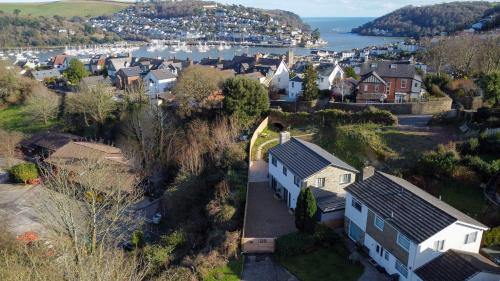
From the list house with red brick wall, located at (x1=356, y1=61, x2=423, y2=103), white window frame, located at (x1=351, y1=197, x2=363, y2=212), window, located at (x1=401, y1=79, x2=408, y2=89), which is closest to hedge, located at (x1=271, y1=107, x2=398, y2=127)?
house with red brick wall, located at (x1=356, y1=61, x2=423, y2=103)

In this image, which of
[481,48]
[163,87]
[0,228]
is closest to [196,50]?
[163,87]

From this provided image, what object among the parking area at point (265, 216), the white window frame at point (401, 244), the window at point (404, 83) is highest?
the window at point (404, 83)

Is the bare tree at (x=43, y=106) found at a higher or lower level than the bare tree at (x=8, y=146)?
higher

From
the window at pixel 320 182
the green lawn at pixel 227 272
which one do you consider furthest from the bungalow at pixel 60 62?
the green lawn at pixel 227 272

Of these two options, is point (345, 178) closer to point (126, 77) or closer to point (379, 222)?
point (379, 222)

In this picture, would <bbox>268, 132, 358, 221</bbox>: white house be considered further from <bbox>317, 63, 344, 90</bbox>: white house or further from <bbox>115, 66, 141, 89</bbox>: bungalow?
<bbox>115, 66, 141, 89</bbox>: bungalow

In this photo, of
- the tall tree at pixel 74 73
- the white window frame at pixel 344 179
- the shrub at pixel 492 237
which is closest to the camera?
the shrub at pixel 492 237

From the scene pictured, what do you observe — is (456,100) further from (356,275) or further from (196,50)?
(196,50)

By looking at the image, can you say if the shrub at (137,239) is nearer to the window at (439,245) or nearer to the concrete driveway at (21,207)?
the concrete driveway at (21,207)
